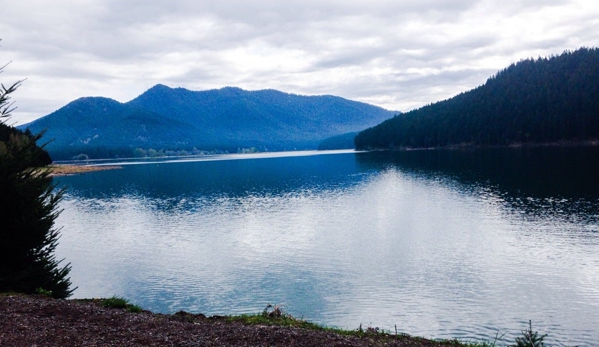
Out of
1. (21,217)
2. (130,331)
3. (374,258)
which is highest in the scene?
(21,217)

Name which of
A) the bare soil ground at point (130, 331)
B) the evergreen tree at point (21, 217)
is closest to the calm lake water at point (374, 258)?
the evergreen tree at point (21, 217)

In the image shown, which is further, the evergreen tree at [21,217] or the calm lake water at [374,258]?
the calm lake water at [374,258]

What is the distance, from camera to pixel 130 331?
50.0 feet

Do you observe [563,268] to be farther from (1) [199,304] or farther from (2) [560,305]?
(1) [199,304]

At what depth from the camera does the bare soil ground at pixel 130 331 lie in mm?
14148

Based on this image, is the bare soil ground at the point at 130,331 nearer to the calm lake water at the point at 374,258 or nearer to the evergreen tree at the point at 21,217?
the evergreen tree at the point at 21,217

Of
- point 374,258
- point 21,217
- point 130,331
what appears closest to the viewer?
point 130,331

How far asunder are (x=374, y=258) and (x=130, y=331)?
26.4m

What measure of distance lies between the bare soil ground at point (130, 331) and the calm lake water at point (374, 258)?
785cm

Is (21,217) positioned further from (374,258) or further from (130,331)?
(374,258)

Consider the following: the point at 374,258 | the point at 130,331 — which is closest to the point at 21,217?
the point at 130,331

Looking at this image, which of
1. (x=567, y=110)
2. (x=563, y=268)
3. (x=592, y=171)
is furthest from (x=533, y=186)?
(x=567, y=110)

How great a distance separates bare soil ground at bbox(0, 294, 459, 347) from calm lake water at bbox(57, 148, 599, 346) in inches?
309

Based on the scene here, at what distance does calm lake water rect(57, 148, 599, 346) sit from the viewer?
86.6ft
